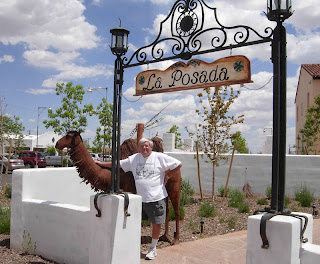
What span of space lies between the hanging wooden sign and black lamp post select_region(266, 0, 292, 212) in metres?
0.47

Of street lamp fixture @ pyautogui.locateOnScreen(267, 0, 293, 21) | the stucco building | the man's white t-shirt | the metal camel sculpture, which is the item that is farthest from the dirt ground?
the stucco building

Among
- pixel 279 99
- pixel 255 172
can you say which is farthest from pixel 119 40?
pixel 255 172

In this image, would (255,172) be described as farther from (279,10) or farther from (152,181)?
(279,10)

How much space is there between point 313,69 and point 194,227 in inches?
921

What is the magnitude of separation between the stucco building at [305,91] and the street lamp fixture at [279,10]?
20126 millimetres

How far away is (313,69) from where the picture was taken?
90.6ft

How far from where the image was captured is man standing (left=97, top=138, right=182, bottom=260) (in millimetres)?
5430

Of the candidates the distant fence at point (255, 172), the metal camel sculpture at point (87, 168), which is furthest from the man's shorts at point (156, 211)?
the distant fence at point (255, 172)

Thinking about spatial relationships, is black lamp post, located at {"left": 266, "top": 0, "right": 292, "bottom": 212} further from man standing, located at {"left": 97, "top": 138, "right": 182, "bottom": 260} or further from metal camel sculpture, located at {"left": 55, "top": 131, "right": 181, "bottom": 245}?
metal camel sculpture, located at {"left": 55, "top": 131, "right": 181, "bottom": 245}

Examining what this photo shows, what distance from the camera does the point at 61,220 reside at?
5.51 m

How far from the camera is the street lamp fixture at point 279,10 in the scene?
12.4 feet

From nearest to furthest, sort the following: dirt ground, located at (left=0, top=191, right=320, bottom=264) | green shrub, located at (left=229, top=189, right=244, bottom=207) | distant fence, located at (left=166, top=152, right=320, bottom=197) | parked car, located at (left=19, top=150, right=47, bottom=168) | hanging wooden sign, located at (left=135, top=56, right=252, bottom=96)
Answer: hanging wooden sign, located at (left=135, top=56, right=252, bottom=96) < dirt ground, located at (left=0, top=191, right=320, bottom=264) < green shrub, located at (left=229, top=189, right=244, bottom=207) < distant fence, located at (left=166, top=152, right=320, bottom=197) < parked car, located at (left=19, top=150, right=47, bottom=168)

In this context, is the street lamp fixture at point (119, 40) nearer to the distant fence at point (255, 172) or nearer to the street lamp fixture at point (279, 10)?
the street lamp fixture at point (279, 10)

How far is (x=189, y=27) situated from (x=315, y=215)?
6480mm
